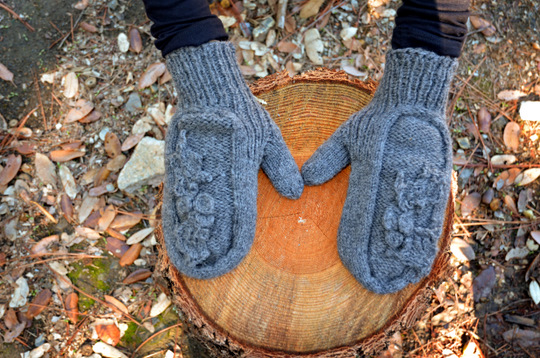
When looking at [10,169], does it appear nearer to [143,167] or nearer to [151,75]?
[143,167]

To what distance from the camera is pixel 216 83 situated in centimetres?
123

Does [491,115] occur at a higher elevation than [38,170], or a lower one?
higher

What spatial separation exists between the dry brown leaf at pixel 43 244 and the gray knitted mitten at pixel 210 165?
0.74 meters

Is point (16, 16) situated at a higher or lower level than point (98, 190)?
higher

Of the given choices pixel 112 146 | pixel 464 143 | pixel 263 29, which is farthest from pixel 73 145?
pixel 464 143

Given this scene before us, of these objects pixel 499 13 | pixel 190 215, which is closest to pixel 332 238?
pixel 190 215

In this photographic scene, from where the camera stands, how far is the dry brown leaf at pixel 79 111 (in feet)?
5.84

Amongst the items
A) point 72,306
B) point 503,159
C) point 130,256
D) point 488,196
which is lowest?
point 72,306

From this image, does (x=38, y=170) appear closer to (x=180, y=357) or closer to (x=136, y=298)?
(x=136, y=298)

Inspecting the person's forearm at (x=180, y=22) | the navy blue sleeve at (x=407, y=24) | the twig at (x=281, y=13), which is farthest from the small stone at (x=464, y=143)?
the person's forearm at (x=180, y=22)

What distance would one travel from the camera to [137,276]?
168 cm

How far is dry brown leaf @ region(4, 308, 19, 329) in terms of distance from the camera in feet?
5.38

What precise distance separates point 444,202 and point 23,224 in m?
1.66

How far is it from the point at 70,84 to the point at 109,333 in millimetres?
1094
